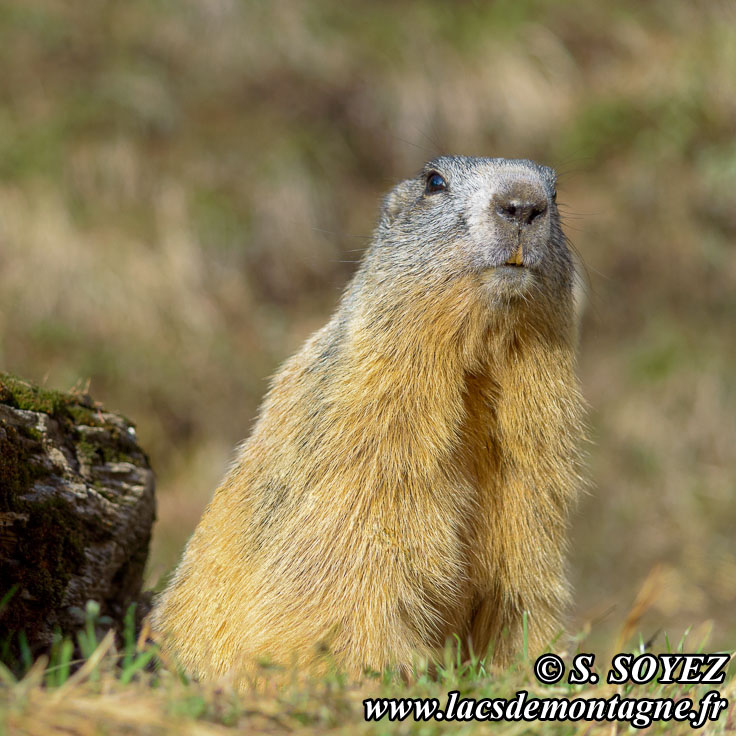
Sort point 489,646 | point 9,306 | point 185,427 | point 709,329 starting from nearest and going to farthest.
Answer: point 489,646
point 9,306
point 185,427
point 709,329

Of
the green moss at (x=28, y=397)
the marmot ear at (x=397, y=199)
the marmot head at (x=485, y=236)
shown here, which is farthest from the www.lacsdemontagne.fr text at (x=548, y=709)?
the marmot ear at (x=397, y=199)

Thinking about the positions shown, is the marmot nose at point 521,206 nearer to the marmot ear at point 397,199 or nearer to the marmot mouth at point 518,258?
the marmot mouth at point 518,258

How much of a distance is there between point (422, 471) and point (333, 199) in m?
10.6

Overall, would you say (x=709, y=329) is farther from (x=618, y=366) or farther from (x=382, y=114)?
(x=382, y=114)

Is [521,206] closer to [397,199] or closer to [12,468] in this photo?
[397,199]

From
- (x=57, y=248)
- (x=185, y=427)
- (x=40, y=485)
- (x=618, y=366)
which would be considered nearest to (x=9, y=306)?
(x=57, y=248)

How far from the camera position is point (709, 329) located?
50.6ft

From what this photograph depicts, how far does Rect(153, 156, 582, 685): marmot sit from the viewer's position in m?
4.71

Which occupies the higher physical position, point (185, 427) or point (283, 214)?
point (283, 214)

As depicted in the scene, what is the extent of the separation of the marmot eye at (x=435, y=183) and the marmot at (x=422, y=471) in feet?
0.27

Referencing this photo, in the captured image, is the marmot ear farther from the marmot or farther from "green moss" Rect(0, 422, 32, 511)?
"green moss" Rect(0, 422, 32, 511)

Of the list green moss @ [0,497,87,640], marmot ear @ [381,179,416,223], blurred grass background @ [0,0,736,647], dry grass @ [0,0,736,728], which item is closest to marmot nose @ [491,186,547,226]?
marmot ear @ [381,179,416,223]

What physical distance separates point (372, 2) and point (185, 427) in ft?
28.0

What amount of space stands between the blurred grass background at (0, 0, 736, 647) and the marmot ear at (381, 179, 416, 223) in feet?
21.5
